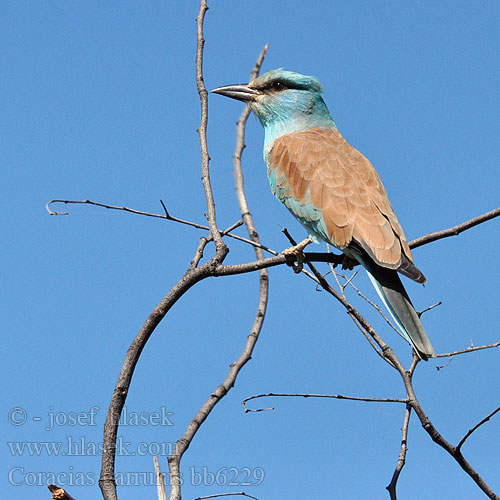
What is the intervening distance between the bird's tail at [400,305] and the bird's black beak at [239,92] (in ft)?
6.61

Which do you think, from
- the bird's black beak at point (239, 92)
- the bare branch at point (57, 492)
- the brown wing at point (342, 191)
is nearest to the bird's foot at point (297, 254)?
the brown wing at point (342, 191)

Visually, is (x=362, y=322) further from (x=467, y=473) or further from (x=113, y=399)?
(x=113, y=399)

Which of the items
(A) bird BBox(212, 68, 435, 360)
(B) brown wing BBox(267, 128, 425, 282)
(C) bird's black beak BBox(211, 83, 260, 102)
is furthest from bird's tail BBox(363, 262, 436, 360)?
(C) bird's black beak BBox(211, 83, 260, 102)

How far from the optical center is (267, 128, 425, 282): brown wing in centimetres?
360

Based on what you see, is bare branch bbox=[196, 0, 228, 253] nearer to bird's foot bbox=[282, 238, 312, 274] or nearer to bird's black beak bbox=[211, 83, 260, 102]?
bird's foot bbox=[282, 238, 312, 274]

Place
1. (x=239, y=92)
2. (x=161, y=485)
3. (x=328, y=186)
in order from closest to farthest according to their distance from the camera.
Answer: (x=161, y=485) < (x=328, y=186) < (x=239, y=92)

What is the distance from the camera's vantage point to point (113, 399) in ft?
7.69

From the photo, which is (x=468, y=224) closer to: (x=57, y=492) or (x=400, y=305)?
(x=400, y=305)

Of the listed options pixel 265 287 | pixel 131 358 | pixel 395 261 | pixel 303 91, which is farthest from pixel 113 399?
pixel 303 91

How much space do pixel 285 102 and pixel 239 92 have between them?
413mm

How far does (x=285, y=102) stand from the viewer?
4934 mm

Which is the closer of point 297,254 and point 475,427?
point 475,427

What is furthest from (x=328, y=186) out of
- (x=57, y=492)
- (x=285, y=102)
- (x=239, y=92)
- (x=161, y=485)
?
(x=57, y=492)

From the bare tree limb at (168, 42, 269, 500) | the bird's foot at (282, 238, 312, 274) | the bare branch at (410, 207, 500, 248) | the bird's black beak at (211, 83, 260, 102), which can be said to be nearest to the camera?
the bare tree limb at (168, 42, 269, 500)
